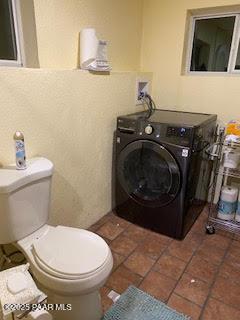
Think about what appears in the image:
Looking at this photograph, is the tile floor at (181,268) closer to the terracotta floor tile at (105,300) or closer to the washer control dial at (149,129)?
the terracotta floor tile at (105,300)

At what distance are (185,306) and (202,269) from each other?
35 cm

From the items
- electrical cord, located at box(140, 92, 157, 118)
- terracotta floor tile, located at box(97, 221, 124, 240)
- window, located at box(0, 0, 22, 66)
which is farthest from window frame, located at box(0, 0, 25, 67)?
terracotta floor tile, located at box(97, 221, 124, 240)

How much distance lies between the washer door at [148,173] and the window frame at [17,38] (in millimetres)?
955

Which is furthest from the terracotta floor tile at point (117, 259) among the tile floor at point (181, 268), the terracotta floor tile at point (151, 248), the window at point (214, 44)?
the window at point (214, 44)

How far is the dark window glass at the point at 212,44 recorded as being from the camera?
7.21 ft

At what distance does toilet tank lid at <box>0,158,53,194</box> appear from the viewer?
1.15 m

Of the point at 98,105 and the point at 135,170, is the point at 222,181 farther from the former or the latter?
the point at 98,105

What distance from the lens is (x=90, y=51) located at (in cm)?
168

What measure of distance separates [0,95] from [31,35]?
1.54 ft

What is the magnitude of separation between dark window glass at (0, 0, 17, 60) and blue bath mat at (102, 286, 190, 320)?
156cm

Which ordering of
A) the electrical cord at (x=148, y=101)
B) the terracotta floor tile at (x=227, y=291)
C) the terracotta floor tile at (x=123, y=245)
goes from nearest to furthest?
the terracotta floor tile at (x=227, y=291)
the terracotta floor tile at (x=123, y=245)
the electrical cord at (x=148, y=101)

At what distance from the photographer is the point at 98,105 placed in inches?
73.7

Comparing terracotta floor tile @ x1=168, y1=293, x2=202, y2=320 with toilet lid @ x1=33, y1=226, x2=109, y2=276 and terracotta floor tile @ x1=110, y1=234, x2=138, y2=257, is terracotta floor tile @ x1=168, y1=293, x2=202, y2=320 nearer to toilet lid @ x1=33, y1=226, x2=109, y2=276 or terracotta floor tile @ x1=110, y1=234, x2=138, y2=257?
terracotta floor tile @ x1=110, y1=234, x2=138, y2=257

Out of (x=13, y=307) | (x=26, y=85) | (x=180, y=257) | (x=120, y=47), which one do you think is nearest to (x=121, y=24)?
(x=120, y=47)
